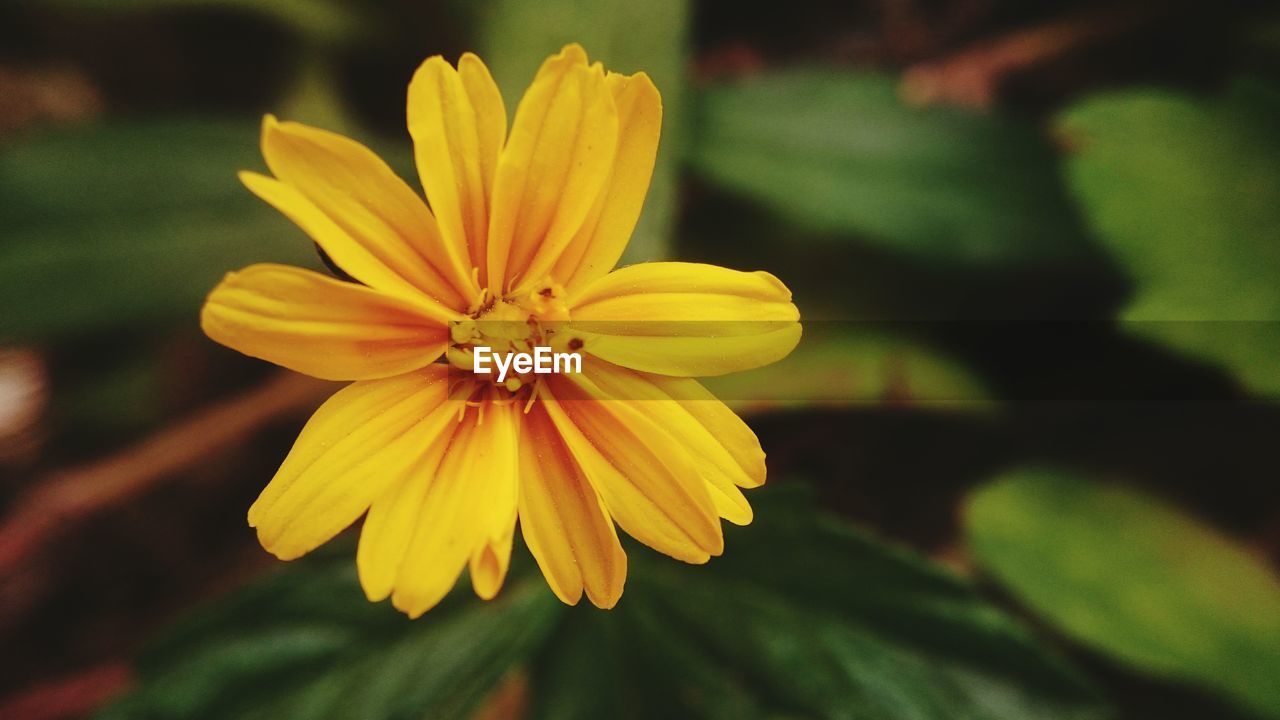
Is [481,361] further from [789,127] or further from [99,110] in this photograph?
[99,110]

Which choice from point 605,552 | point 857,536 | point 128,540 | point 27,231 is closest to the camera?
point 605,552

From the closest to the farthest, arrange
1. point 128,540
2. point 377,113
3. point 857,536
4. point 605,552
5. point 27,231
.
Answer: point 605,552 < point 857,536 < point 27,231 < point 128,540 < point 377,113

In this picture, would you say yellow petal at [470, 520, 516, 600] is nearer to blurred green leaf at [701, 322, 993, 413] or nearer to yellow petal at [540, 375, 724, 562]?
yellow petal at [540, 375, 724, 562]

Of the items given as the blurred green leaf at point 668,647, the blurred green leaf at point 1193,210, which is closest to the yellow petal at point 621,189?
the blurred green leaf at point 668,647

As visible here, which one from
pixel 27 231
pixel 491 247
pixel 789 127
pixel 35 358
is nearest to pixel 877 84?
pixel 789 127

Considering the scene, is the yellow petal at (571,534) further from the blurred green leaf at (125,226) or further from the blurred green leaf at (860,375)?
the blurred green leaf at (125,226)

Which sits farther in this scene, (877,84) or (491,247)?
(877,84)
